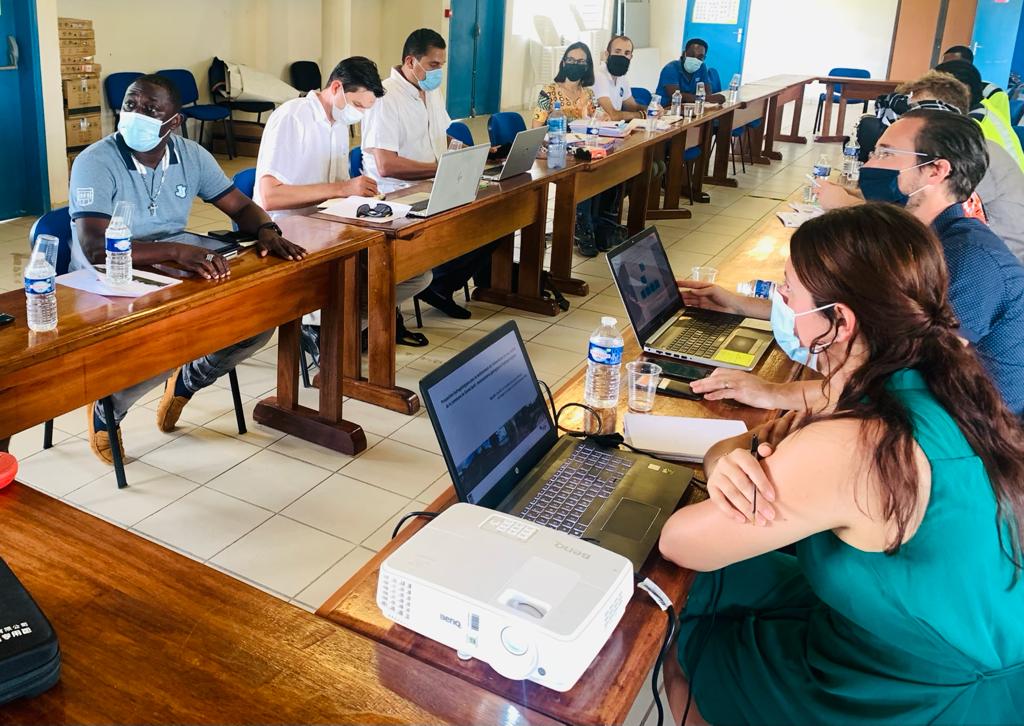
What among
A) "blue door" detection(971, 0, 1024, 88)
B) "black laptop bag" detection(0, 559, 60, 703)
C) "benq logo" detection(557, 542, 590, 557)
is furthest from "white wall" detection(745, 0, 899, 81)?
"black laptop bag" detection(0, 559, 60, 703)

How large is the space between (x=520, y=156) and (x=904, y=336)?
10.6 ft

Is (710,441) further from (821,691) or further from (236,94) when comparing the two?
(236,94)

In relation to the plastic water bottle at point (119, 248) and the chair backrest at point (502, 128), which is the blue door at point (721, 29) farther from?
the plastic water bottle at point (119, 248)

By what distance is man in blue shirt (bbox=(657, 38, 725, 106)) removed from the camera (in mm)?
8289

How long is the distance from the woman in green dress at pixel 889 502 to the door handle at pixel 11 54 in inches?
219

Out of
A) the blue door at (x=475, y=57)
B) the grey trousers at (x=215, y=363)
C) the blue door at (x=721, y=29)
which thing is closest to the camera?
the grey trousers at (x=215, y=363)

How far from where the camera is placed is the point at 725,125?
26.7ft

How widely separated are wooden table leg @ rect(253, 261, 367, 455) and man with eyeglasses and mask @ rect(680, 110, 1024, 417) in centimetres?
121

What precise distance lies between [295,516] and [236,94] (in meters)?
5.99

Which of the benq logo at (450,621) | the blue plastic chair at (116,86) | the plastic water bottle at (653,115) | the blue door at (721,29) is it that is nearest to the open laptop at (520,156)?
the plastic water bottle at (653,115)

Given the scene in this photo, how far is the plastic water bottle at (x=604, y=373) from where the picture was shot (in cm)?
206

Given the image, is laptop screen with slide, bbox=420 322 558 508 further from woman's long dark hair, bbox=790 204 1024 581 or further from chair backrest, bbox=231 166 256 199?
chair backrest, bbox=231 166 256 199

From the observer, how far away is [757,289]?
298 cm

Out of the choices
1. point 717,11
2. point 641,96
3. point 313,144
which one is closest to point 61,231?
point 313,144
